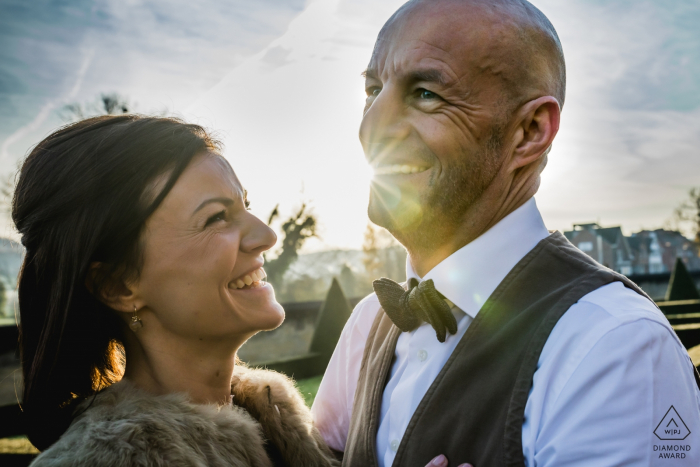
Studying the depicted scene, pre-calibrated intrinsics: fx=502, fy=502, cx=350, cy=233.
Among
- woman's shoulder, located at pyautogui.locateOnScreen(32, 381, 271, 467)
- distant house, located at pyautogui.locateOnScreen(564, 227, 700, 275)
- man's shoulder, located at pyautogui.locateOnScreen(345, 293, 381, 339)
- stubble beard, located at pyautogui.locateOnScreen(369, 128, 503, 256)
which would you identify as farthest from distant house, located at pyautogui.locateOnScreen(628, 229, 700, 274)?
woman's shoulder, located at pyautogui.locateOnScreen(32, 381, 271, 467)

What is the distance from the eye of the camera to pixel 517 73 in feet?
6.80

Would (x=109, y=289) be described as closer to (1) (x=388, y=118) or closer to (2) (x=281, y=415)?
(2) (x=281, y=415)

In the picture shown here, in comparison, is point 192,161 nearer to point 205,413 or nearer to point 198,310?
point 198,310

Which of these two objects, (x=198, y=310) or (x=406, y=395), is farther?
(x=198, y=310)

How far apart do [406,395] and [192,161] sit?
1.54 meters

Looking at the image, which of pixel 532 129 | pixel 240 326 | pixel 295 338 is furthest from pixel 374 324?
pixel 295 338

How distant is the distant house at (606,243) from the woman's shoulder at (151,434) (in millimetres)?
67380

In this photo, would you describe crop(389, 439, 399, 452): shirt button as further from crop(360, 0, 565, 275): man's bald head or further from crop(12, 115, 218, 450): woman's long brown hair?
crop(12, 115, 218, 450): woman's long brown hair

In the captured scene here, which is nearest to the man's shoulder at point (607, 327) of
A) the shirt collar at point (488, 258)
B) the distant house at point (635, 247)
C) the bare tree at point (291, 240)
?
the shirt collar at point (488, 258)

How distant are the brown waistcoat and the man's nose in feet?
2.56

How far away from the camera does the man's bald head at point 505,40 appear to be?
206cm

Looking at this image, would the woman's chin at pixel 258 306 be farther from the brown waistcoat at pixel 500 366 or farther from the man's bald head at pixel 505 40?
the man's bald head at pixel 505 40

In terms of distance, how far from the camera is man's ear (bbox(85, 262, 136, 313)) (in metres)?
2.42

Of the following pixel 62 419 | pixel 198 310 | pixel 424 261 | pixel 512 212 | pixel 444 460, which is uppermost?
pixel 512 212
